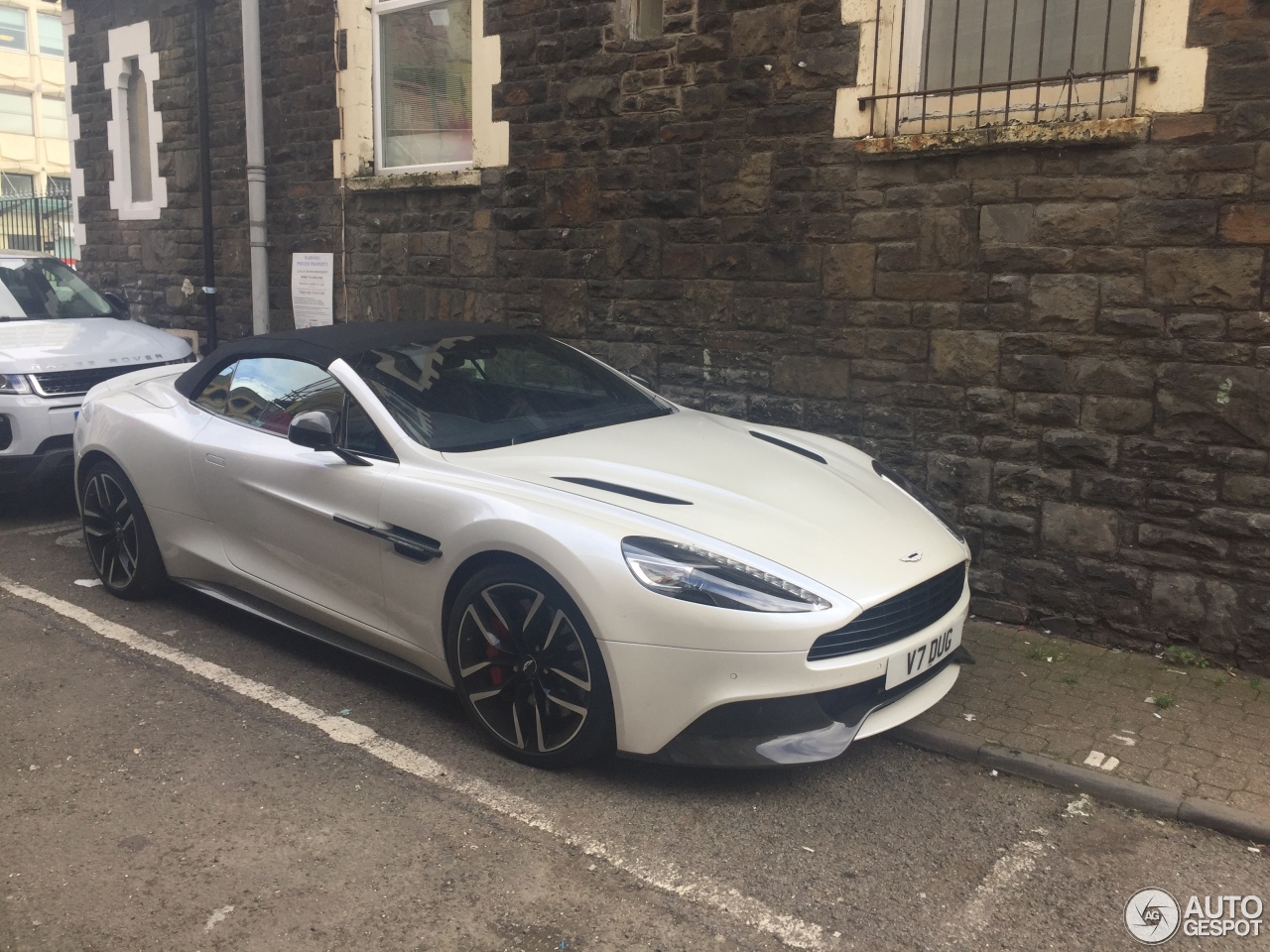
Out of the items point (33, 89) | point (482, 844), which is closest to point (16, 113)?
point (33, 89)

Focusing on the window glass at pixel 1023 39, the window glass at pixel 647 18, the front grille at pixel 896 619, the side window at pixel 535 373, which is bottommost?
the front grille at pixel 896 619

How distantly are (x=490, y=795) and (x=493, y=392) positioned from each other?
1785 mm

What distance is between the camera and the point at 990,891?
3.19 metres

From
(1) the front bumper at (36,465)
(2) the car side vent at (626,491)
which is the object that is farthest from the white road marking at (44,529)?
(2) the car side vent at (626,491)

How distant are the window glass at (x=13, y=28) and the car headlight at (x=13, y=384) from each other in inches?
1979

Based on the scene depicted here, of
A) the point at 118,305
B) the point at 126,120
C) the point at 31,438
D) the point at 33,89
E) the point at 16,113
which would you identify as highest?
the point at 33,89

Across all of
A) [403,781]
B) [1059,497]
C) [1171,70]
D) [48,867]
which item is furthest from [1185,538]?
[48,867]

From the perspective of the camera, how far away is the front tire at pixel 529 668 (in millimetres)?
3591

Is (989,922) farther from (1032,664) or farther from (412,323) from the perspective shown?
(412,323)

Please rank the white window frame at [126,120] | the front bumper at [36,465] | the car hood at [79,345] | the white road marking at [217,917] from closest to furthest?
the white road marking at [217,917] < the front bumper at [36,465] < the car hood at [79,345] < the white window frame at [126,120]

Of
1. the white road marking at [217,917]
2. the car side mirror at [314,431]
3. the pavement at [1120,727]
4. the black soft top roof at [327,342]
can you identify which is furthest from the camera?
the black soft top roof at [327,342]

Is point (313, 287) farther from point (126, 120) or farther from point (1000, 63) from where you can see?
point (1000, 63)

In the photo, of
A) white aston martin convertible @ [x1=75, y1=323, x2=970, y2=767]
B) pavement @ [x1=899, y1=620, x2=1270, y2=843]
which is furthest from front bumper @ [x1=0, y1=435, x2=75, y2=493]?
pavement @ [x1=899, y1=620, x2=1270, y2=843]

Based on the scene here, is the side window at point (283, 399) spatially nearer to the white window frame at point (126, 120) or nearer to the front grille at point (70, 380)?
the front grille at point (70, 380)
